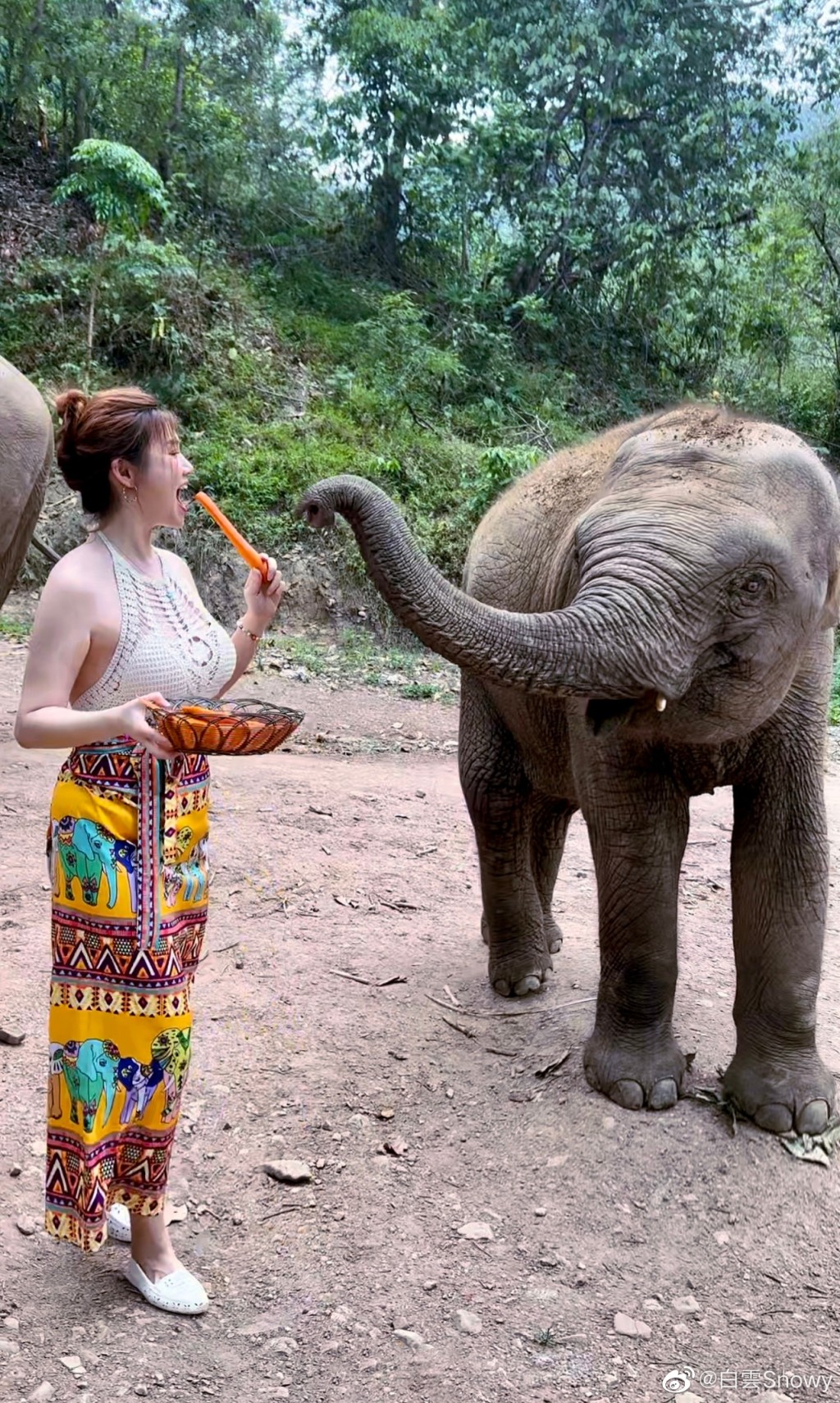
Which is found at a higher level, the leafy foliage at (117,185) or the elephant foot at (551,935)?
the leafy foliage at (117,185)

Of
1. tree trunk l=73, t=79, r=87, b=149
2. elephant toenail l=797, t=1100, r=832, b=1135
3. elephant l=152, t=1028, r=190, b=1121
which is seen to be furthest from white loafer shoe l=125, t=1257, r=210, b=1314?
tree trunk l=73, t=79, r=87, b=149

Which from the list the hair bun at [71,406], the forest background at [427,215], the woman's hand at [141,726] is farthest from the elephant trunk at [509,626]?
the forest background at [427,215]

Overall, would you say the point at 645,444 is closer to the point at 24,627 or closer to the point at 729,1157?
the point at 729,1157

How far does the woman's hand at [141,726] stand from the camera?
2.50m

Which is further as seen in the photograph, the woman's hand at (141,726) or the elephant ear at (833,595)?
the elephant ear at (833,595)

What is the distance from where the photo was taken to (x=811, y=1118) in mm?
3922

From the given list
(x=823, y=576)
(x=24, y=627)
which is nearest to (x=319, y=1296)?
(x=823, y=576)

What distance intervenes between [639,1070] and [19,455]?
3977 mm

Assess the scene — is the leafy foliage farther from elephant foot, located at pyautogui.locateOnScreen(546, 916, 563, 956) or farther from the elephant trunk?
the elephant trunk

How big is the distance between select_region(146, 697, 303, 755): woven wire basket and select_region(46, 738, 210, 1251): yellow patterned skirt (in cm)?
25

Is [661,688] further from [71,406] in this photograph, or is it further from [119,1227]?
[119,1227]

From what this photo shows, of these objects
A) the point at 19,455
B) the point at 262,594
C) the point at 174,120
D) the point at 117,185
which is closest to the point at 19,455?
the point at 19,455

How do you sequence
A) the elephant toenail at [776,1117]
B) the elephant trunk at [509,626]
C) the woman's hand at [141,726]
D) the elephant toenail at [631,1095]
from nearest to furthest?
the woman's hand at [141,726] → the elephant trunk at [509,626] → the elephant toenail at [776,1117] → the elephant toenail at [631,1095]

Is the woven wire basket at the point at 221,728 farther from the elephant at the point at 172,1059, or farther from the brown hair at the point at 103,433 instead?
the elephant at the point at 172,1059
